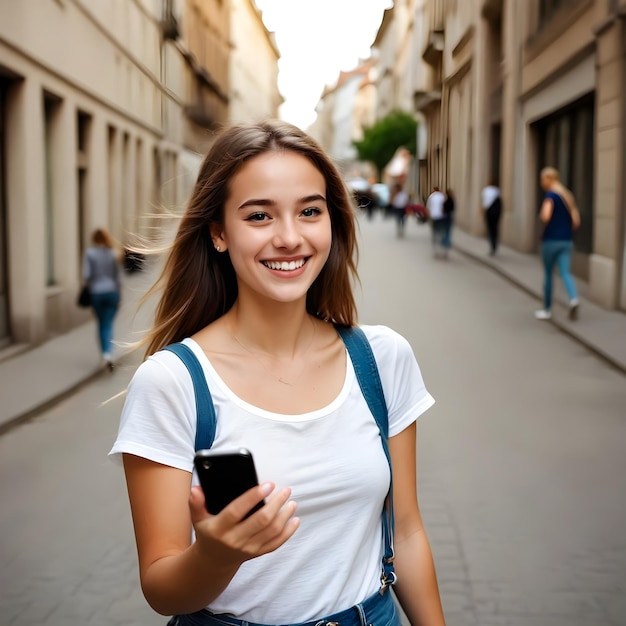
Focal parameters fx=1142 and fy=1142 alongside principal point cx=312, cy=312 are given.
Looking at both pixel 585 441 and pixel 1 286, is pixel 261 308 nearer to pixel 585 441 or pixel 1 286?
pixel 585 441

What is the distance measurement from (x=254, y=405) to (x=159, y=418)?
0.16 metres

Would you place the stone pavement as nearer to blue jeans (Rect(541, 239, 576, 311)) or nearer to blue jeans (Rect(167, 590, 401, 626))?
blue jeans (Rect(541, 239, 576, 311))

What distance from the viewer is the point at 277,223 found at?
1834 mm

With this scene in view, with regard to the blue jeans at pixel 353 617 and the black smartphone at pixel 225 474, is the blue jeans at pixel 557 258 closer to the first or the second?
the blue jeans at pixel 353 617

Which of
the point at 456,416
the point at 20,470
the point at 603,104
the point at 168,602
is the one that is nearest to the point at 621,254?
the point at 603,104

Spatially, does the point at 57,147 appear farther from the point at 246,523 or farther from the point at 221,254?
the point at 246,523

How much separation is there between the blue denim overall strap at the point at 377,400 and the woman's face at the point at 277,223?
157 mm

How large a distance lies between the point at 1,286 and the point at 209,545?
11585 mm

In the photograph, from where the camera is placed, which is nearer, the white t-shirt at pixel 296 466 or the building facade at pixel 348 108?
the white t-shirt at pixel 296 466

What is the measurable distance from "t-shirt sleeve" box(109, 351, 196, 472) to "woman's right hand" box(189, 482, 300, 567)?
11.7 inches

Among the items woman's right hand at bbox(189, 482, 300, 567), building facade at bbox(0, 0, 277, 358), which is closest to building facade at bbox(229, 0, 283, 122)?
woman's right hand at bbox(189, 482, 300, 567)

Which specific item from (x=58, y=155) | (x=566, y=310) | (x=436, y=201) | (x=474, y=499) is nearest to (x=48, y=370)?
(x=58, y=155)

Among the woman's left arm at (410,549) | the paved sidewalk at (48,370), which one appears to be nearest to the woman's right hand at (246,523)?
the woman's left arm at (410,549)

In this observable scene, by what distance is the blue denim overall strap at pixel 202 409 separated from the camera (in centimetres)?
174
